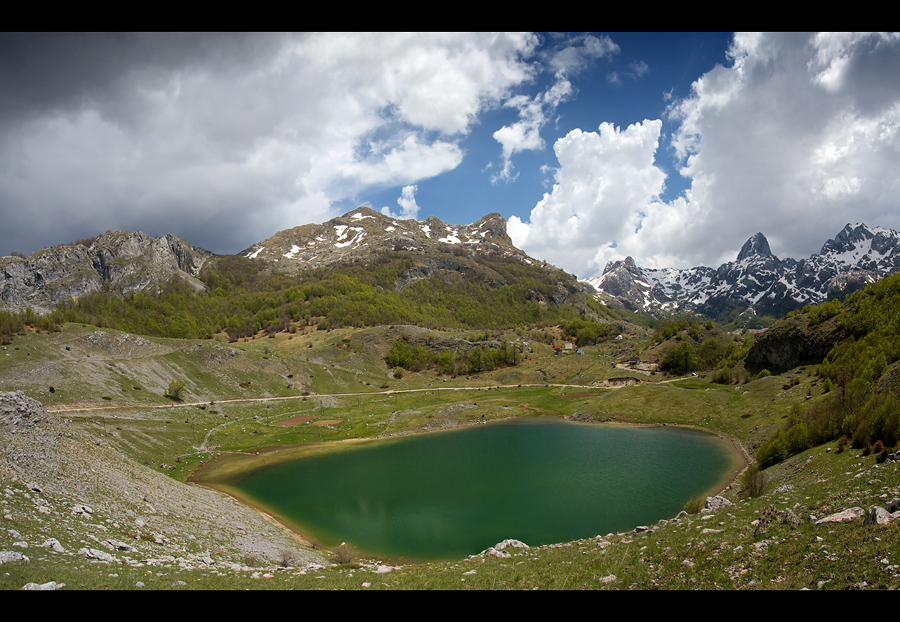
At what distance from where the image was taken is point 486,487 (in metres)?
42.9

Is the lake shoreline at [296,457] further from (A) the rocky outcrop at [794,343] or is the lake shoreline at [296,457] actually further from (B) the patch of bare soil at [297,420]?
(A) the rocky outcrop at [794,343]

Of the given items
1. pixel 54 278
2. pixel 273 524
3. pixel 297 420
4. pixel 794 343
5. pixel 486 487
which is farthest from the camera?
pixel 54 278

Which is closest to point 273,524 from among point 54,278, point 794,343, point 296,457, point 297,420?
point 296,457

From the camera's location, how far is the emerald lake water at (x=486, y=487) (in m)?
32.3

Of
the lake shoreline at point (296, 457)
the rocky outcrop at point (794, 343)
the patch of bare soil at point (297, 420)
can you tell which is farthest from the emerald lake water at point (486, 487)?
the rocky outcrop at point (794, 343)

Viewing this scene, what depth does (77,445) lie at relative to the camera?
94.2 ft

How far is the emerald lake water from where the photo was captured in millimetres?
32344

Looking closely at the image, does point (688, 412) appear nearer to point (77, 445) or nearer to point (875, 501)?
point (875, 501)

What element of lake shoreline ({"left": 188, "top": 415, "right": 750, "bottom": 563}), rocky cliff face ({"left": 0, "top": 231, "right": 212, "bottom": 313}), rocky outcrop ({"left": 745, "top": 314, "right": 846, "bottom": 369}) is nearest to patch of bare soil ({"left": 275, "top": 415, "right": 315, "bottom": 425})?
lake shoreline ({"left": 188, "top": 415, "right": 750, "bottom": 563})

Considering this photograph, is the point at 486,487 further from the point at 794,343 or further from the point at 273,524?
the point at 794,343

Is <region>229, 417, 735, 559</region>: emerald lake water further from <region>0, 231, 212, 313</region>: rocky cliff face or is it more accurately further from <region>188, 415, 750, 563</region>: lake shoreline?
<region>0, 231, 212, 313</region>: rocky cliff face

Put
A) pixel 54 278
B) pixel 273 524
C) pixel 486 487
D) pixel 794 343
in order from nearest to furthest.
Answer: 1. pixel 273 524
2. pixel 486 487
3. pixel 794 343
4. pixel 54 278
